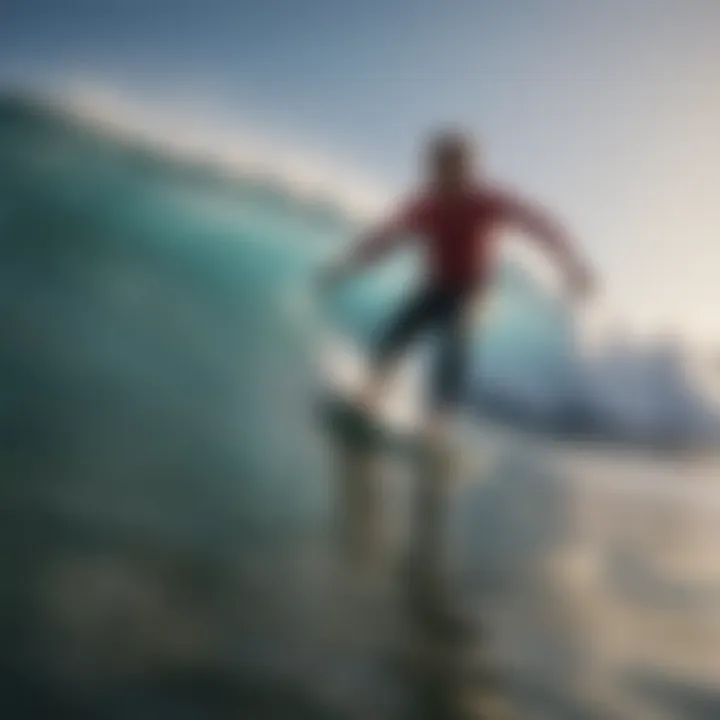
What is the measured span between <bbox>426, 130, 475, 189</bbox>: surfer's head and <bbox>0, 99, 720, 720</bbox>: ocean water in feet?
0.39

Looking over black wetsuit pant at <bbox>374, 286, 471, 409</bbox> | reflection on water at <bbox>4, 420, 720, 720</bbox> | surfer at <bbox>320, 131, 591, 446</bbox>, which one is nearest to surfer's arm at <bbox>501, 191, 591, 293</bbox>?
surfer at <bbox>320, 131, 591, 446</bbox>

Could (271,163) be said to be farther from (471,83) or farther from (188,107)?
(471,83)

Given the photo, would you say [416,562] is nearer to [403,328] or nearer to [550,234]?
[403,328]

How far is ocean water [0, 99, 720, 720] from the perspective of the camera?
3.92 feet

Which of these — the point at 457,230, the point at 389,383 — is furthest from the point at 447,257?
the point at 389,383

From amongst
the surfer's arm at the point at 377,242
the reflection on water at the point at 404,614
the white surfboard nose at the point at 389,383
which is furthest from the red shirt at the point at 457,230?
the reflection on water at the point at 404,614

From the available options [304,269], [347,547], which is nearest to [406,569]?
[347,547]

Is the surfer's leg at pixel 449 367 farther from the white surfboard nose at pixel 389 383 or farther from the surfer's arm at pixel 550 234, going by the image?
the surfer's arm at pixel 550 234

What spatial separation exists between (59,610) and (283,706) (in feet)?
0.84

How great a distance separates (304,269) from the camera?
133cm

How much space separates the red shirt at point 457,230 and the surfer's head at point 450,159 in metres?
0.02

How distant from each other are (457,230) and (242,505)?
1.33 ft

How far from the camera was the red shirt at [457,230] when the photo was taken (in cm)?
133

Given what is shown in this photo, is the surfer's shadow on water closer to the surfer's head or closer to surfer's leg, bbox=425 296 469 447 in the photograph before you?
surfer's leg, bbox=425 296 469 447
